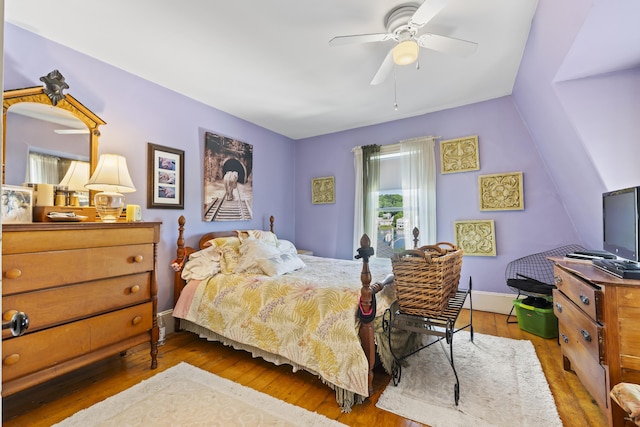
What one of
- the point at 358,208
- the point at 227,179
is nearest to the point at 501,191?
the point at 358,208

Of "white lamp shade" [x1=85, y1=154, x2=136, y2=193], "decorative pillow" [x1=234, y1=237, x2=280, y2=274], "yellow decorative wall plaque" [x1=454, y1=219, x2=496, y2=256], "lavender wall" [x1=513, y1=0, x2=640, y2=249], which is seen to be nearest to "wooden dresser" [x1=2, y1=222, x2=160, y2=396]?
"white lamp shade" [x1=85, y1=154, x2=136, y2=193]

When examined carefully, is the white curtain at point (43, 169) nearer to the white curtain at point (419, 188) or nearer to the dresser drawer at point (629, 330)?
the white curtain at point (419, 188)

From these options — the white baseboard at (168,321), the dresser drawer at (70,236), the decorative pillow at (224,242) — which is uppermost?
the dresser drawer at (70,236)

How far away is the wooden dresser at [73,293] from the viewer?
171 centimetres

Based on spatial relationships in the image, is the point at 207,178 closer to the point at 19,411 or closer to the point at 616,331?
the point at 19,411

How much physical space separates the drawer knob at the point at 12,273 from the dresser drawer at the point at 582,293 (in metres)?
3.18

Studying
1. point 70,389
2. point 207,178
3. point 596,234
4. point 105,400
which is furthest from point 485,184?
point 70,389

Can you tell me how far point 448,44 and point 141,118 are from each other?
2820mm

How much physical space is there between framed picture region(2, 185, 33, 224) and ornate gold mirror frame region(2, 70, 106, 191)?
0.96 ft

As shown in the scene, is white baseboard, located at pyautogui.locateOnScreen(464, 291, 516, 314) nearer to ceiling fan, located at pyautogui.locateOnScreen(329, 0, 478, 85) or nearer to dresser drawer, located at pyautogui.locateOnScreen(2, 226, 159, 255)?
ceiling fan, located at pyautogui.locateOnScreen(329, 0, 478, 85)

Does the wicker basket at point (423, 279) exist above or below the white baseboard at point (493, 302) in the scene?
above

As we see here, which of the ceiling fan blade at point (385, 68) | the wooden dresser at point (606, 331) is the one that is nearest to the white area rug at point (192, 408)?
the wooden dresser at point (606, 331)

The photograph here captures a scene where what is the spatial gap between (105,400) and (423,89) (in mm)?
3868

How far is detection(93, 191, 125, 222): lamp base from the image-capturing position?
2.30 metres
